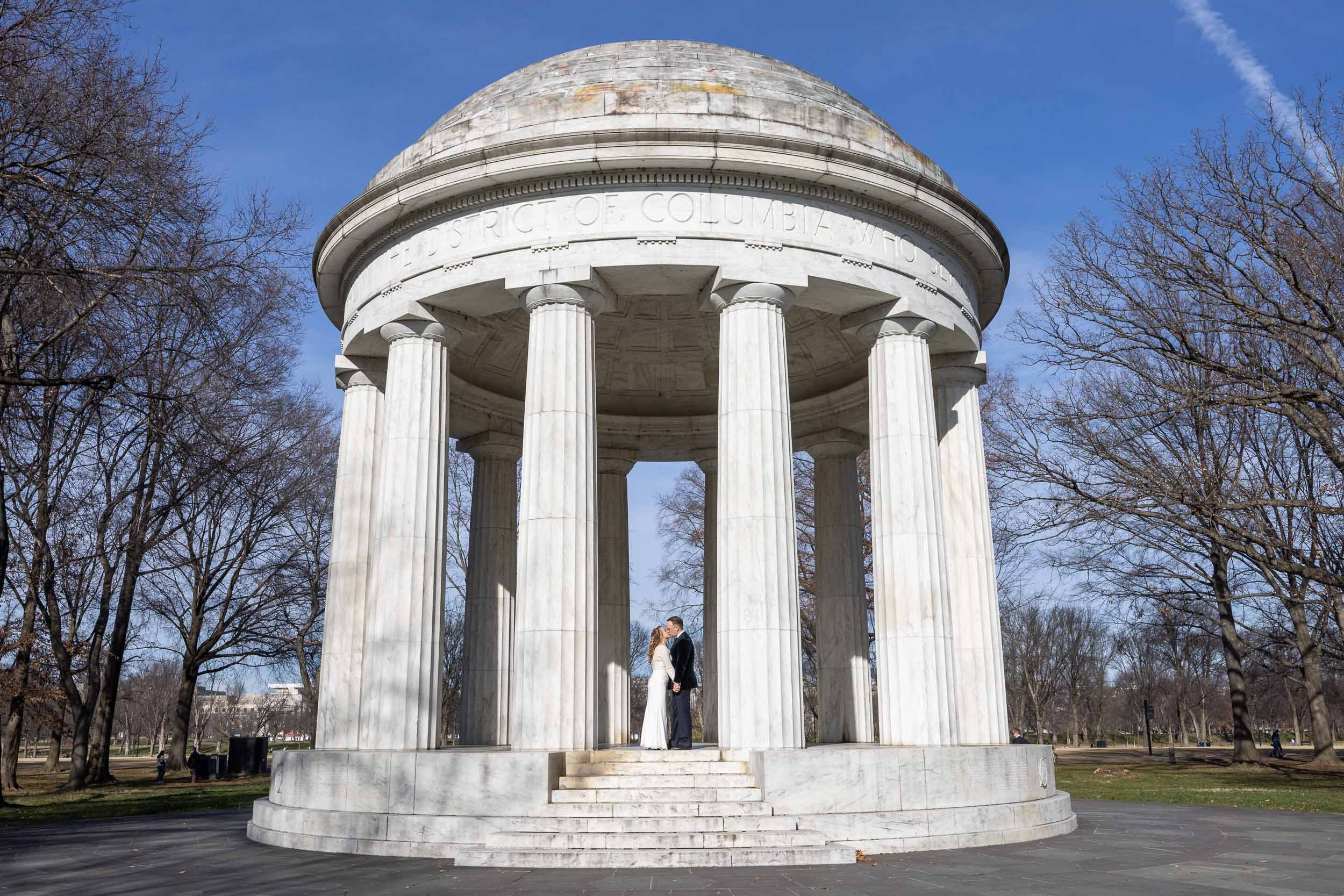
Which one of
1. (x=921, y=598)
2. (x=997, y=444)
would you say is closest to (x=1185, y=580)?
(x=997, y=444)

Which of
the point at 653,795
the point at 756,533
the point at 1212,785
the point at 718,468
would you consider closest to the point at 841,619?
the point at 718,468

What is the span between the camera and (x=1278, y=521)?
41375mm

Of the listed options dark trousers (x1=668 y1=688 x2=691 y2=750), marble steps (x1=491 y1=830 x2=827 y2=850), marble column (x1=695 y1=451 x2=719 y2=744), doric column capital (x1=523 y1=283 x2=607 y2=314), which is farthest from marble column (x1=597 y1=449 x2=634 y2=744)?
marble steps (x1=491 y1=830 x2=827 y2=850)

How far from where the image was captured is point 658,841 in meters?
16.0

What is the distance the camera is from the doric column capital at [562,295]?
2109cm

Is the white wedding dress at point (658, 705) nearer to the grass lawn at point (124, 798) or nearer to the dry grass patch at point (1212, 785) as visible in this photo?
the grass lawn at point (124, 798)

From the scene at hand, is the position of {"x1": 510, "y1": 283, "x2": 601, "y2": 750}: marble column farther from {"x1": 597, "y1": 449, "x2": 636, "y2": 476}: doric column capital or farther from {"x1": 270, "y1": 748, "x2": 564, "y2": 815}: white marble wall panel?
{"x1": 597, "y1": 449, "x2": 636, "y2": 476}: doric column capital

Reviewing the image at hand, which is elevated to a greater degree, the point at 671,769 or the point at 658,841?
the point at 671,769

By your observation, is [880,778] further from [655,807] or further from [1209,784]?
[1209,784]

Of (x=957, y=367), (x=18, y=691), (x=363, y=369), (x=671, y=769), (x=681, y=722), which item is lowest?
(x=671, y=769)

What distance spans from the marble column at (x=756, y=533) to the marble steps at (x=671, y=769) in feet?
1.52

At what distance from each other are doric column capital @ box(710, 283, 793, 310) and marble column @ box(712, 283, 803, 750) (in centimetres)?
2

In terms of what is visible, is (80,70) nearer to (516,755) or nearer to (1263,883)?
(516,755)

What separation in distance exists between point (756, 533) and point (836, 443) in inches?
492
